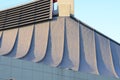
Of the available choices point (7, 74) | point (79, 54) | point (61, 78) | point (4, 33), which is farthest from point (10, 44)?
point (7, 74)

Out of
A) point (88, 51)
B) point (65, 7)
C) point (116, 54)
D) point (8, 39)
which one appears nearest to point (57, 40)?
point (88, 51)

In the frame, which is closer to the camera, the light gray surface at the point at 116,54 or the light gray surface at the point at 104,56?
the light gray surface at the point at 104,56

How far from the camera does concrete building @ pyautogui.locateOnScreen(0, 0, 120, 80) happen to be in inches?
1393

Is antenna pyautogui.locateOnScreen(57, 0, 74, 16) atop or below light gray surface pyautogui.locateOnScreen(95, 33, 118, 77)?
atop

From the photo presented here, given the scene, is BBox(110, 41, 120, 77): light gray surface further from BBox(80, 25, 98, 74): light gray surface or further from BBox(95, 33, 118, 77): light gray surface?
BBox(80, 25, 98, 74): light gray surface

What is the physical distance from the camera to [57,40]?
126 feet

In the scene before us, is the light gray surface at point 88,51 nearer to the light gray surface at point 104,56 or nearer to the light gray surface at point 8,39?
the light gray surface at point 104,56

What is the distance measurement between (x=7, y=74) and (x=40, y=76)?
3.20 m

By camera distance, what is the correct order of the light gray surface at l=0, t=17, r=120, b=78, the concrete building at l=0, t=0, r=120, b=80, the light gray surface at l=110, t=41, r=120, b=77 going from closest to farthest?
the concrete building at l=0, t=0, r=120, b=80 < the light gray surface at l=0, t=17, r=120, b=78 < the light gray surface at l=110, t=41, r=120, b=77

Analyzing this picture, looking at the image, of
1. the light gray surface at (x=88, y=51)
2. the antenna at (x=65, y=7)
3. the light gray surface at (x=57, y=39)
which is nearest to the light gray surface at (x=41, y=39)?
the light gray surface at (x=57, y=39)

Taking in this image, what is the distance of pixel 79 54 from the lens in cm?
3831

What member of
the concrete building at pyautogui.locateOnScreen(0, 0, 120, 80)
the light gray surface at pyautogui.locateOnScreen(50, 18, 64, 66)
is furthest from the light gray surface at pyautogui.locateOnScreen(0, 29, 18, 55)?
the light gray surface at pyautogui.locateOnScreen(50, 18, 64, 66)

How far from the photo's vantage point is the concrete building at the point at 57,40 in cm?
3538

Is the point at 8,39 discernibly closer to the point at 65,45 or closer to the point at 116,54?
the point at 65,45
